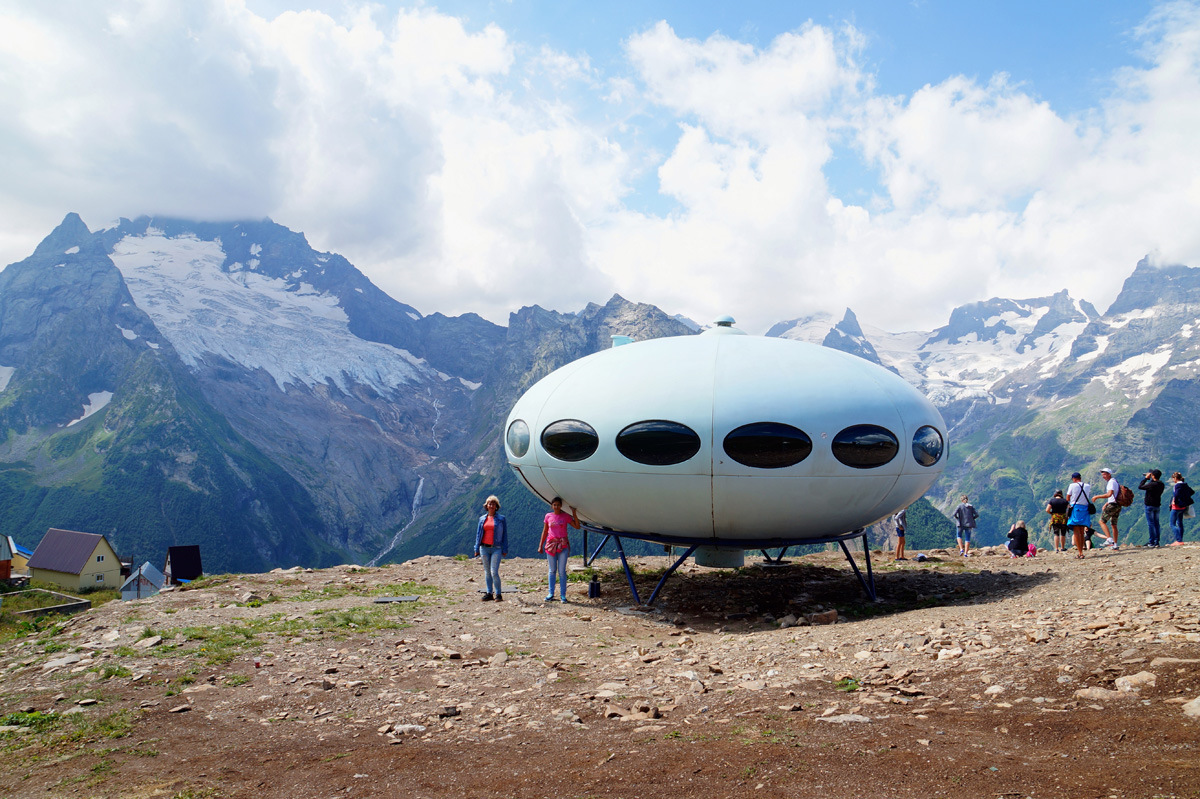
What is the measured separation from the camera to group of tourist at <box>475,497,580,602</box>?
14.7 m

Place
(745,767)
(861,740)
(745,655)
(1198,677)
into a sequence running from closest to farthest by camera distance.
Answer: (745,767) < (861,740) < (1198,677) < (745,655)

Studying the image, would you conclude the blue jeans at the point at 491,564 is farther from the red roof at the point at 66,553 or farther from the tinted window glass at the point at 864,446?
the red roof at the point at 66,553

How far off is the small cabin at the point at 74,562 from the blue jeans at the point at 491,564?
235ft

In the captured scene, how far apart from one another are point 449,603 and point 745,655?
7.49m

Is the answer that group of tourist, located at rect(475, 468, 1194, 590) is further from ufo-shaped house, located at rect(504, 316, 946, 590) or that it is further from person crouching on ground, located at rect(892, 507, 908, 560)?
ufo-shaped house, located at rect(504, 316, 946, 590)

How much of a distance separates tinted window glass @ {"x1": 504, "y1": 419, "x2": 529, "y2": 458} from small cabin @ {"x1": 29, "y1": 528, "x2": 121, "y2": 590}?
71437 mm

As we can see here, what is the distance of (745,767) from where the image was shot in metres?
5.84

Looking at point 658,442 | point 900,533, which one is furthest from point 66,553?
point 900,533

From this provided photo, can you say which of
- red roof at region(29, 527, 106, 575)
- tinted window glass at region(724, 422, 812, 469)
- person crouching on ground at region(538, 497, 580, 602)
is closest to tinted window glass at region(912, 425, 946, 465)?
tinted window glass at region(724, 422, 812, 469)

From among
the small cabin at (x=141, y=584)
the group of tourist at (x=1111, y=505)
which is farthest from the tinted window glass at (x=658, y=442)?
the small cabin at (x=141, y=584)

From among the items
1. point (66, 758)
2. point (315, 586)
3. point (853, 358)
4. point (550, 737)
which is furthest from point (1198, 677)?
point (315, 586)

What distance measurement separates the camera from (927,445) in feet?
48.7

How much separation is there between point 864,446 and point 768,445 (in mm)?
2080

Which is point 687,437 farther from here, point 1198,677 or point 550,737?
point 1198,677
